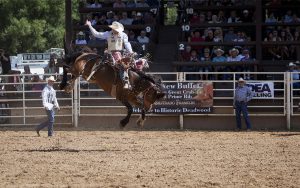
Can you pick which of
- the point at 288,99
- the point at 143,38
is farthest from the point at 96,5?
the point at 288,99

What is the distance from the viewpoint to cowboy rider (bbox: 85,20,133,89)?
14406 millimetres

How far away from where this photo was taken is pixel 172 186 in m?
9.22

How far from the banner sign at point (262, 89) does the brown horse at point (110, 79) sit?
18.9 ft

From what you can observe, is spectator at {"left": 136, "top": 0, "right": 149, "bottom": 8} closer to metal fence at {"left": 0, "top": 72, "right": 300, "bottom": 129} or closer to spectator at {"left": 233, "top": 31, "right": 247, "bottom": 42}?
metal fence at {"left": 0, "top": 72, "right": 300, "bottom": 129}

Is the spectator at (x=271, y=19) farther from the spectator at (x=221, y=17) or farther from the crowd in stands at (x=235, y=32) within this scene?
the spectator at (x=221, y=17)

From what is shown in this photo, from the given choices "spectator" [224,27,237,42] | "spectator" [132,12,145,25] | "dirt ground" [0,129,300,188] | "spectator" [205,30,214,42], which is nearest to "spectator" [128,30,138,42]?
"spectator" [132,12,145,25]

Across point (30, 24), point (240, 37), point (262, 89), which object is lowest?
point (262, 89)

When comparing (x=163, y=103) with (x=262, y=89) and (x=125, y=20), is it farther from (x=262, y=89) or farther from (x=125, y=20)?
(x=125, y=20)

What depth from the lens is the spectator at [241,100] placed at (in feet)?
63.4

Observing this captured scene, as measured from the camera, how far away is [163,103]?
20.4 m

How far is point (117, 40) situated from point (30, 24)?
90.8ft

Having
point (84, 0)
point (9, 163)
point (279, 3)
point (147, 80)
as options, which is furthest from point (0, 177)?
point (84, 0)

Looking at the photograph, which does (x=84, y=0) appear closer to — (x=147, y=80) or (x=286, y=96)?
(x=286, y=96)

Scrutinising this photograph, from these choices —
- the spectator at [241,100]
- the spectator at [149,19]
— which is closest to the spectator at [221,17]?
the spectator at [149,19]
